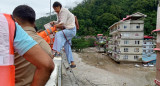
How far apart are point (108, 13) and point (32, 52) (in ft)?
191

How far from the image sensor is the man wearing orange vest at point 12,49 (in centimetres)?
96

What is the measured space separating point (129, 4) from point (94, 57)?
3346cm

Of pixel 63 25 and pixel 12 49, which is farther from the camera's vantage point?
pixel 63 25

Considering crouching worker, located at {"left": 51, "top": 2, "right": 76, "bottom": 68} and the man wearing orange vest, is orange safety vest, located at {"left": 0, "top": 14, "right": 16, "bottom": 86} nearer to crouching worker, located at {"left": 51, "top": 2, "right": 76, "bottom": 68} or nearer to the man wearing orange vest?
the man wearing orange vest

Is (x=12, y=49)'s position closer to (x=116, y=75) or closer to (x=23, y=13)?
(x=23, y=13)

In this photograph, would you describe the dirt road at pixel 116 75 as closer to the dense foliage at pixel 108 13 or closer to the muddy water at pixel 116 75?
the muddy water at pixel 116 75

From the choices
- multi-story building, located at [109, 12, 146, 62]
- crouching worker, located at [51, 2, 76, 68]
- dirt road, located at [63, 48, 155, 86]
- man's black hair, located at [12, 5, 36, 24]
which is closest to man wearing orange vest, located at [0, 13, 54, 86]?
man's black hair, located at [12, 5, 36, 24]

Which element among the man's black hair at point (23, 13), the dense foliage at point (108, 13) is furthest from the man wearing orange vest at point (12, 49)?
the dense foliage at point (108, 13)

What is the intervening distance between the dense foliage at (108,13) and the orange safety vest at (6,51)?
4531 centimetres

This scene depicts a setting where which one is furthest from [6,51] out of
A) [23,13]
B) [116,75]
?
[116,75]

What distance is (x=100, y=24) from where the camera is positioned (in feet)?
189

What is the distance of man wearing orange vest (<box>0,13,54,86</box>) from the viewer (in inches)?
37.9

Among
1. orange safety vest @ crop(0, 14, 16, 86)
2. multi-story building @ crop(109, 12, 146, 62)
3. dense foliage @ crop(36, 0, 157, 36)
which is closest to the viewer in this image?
orange safety vest @ crop(0, 14, 16, 86)

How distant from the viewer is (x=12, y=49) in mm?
1016
